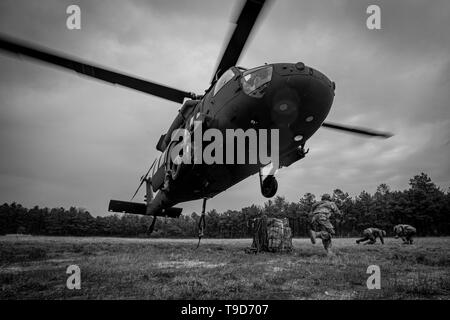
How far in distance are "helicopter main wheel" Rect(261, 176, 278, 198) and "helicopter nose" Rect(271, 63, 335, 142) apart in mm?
2208

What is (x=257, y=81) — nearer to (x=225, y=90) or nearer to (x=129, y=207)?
(x=225, y=90)

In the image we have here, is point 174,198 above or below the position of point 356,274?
above

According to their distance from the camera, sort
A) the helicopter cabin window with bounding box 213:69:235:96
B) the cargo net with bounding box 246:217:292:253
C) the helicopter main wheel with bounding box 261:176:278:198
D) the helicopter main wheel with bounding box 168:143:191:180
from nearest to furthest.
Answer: the helicopter cabin window with bounding box 213:69:235:96, the helicopter main wheel with bounding box 168:143:191:180, the helicopter main wheel with bounding box 261:176:278:198, the cargo net with bounding box 246:217:292:253

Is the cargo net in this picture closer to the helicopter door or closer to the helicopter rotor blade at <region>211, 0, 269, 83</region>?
the helicopter door

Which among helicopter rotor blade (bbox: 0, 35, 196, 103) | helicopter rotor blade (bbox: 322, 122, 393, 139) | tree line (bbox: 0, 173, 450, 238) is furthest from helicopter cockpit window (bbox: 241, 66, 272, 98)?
tree line (bbox: 0, 173, 450, 238)

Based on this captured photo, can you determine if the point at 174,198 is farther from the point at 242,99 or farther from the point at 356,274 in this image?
the point at 356,274

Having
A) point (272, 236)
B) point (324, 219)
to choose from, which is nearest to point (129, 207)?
point (272, 236)

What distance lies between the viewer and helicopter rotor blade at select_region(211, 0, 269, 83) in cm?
377

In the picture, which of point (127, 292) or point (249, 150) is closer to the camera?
point (127, 292)

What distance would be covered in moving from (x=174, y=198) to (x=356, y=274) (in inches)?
225

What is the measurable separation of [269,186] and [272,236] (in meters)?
1.89

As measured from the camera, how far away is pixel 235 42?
15.8 ft
